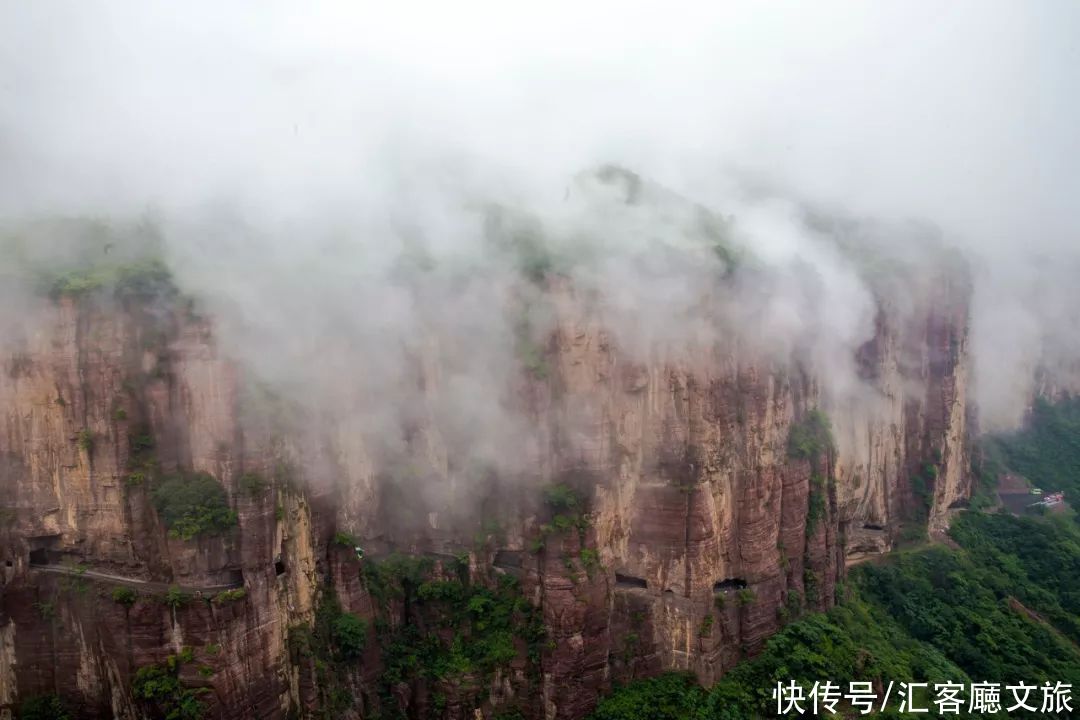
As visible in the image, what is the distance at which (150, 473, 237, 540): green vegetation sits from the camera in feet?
48.9

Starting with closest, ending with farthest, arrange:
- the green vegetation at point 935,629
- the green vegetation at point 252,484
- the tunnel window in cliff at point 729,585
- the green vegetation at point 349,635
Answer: the green vegetation at point 252,484 < the green vegetation at point 349,635 < the green vegetation at point 935,629 < the tunnel window in cliff at point 729,585

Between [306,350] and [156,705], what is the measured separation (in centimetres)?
766

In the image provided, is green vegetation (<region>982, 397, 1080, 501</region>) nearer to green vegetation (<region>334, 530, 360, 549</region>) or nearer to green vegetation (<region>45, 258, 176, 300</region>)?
green vegetation (<region>334, 530, 360, 549</region>)

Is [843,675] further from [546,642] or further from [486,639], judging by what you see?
[486,639]

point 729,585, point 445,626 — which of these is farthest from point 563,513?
point 729,585

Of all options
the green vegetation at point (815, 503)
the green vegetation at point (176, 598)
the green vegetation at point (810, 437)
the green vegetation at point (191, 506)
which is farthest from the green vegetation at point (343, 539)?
the green vegetation at point (815, 503)

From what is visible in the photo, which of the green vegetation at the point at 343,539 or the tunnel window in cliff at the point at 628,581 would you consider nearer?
the green vegetation at the point at 343,539

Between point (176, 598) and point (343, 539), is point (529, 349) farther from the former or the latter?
point (176, 598)

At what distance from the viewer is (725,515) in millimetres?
18250

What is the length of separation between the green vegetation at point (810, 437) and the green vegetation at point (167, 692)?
1470 cm

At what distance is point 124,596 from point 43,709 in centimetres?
309

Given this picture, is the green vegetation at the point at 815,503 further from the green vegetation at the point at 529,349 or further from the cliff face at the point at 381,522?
the green vegetation at the point at 529,349

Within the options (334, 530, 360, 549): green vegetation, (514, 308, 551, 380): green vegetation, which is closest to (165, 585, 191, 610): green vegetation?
(334, 530, 360, 549): green vegetation

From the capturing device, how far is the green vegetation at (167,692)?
14.6 metres
